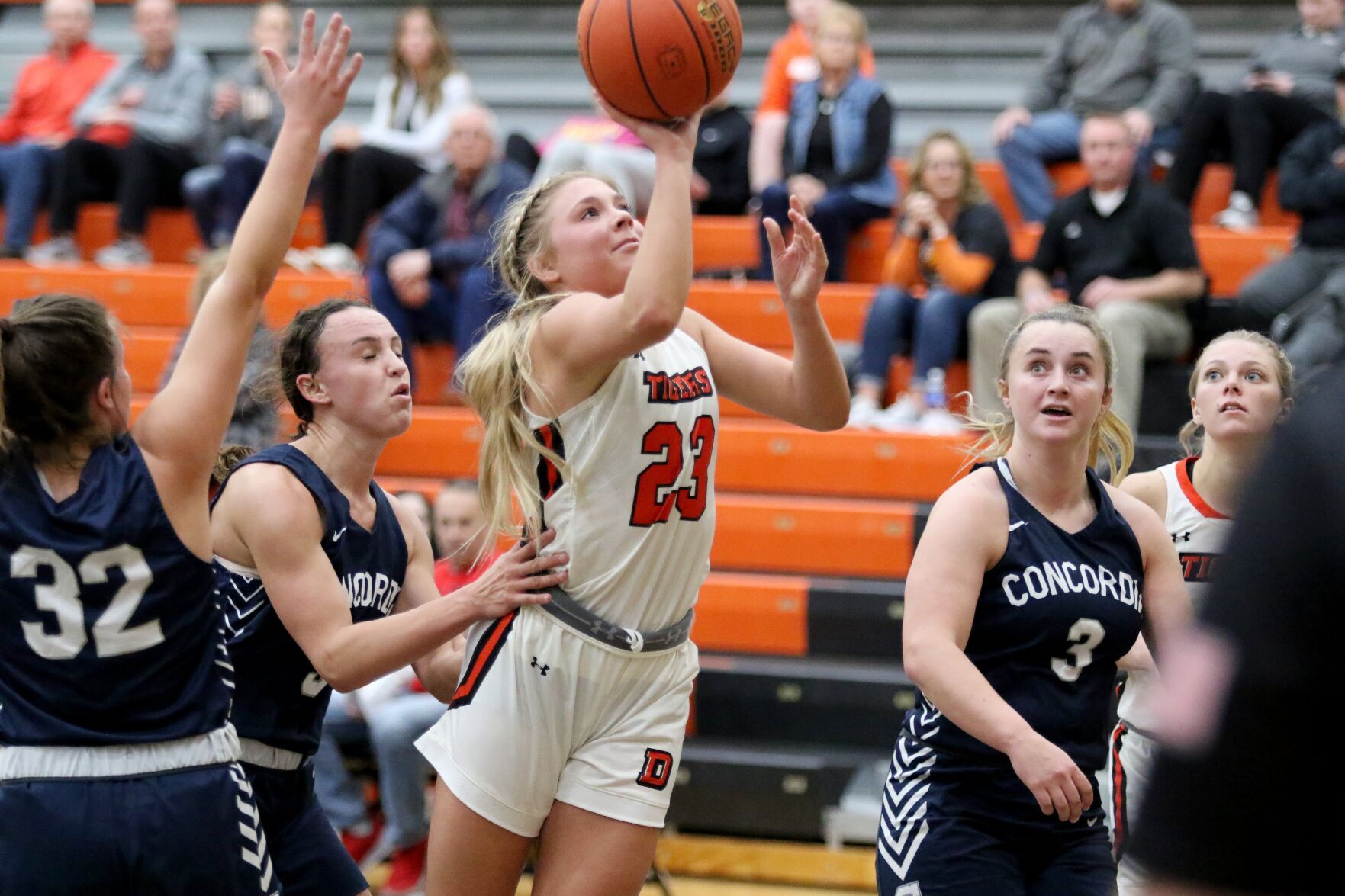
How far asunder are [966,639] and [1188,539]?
1.05 m

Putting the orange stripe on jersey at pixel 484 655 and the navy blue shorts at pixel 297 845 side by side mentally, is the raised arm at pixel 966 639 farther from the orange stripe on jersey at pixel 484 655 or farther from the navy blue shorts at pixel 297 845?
the navy blue shorts at pixel 297 845

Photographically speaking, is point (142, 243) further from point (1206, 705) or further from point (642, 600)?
point (1206, 705)

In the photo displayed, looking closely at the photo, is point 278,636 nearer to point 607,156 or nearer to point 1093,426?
point 1093,426

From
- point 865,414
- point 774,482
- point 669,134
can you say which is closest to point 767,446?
point 774,482

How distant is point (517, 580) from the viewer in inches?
111

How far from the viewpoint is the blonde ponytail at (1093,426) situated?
121 inches

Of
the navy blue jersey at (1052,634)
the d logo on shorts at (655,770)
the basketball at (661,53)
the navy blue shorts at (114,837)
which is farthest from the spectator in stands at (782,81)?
the navy blue shorts at (114,837)

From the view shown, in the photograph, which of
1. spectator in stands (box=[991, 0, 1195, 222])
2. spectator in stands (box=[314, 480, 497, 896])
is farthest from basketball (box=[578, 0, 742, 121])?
spectator in stands (box=[991, 0, 1195, 222])

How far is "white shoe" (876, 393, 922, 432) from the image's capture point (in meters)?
6.80

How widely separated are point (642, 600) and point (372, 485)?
69cm

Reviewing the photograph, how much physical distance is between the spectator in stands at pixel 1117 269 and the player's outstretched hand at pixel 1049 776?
3832 millimetres

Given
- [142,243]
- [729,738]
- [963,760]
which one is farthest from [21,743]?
[142,243]

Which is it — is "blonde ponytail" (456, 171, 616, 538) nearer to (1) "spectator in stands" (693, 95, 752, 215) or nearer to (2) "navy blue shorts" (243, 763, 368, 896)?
(2) "navy blue shorts" (243, 763, 368, 896)

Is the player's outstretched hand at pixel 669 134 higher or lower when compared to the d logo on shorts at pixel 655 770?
higher
